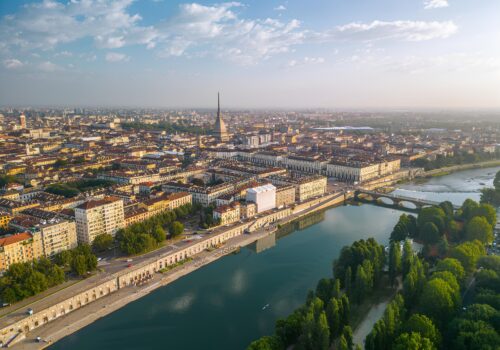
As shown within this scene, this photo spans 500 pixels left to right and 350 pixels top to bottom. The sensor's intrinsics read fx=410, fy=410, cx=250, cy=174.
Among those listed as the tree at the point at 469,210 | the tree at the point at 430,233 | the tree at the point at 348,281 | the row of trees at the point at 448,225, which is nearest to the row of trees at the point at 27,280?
the tree at the point at 348,281

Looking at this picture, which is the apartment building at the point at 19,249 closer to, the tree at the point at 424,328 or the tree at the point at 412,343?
the tree at the point at 412,343

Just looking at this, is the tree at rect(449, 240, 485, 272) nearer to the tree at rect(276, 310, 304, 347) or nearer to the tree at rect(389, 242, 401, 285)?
the tree at rect(389, 242, 401, 285)

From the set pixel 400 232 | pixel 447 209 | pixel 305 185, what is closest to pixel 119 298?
pixel 400 232

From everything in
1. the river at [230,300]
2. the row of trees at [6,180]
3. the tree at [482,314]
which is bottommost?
the river at [230,300]

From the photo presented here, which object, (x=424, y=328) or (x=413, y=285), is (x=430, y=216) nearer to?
(x=413, y=285)

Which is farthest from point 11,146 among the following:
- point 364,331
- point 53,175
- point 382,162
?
point 364,331

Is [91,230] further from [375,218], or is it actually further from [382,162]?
[382,162]

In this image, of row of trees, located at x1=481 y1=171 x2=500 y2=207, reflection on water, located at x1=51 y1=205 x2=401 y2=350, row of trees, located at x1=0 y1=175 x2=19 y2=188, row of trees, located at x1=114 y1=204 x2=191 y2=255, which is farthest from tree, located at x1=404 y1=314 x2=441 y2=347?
row of trees, located at x1=0 y1=175 x2=19 y2=188
